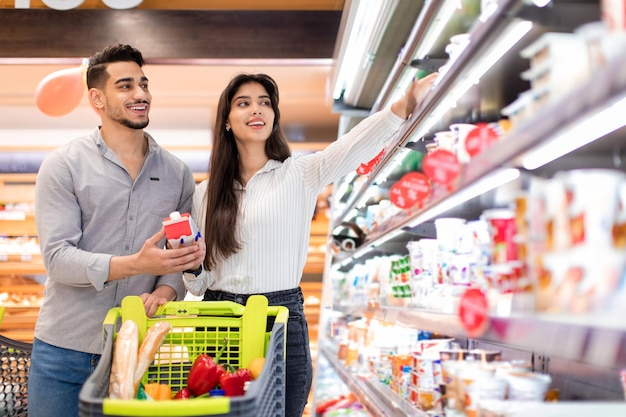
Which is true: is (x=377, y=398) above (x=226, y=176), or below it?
below

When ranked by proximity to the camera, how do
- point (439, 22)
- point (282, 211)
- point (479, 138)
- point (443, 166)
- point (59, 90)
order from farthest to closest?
point (59, 90) < point (282, 211) < point (439, 22) < point (443, 166) < point (479, 138)

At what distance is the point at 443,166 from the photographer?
1.96 metres

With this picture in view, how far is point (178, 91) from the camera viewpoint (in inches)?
256

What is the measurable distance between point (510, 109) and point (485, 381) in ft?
2.45

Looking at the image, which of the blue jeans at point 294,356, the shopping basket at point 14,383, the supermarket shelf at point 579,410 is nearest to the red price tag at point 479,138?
the blue jeans at point 294,356

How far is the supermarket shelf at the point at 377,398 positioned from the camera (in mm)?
2498

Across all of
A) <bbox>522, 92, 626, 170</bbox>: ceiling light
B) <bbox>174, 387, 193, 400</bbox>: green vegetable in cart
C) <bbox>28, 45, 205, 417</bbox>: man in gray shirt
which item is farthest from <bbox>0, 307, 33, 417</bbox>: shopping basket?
<bbox>522, 92, 626, 170</bbox>: ceiling light

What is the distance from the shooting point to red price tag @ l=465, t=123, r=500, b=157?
1.81m

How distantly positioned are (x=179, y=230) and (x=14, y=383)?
3.32 ft

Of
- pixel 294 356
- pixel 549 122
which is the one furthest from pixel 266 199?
pixel 549 122

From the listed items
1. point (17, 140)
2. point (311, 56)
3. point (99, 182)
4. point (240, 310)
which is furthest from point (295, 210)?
point (17, 140)

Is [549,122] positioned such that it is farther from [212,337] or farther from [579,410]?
[212,337]

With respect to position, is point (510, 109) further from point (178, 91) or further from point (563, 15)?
point (178, 91)

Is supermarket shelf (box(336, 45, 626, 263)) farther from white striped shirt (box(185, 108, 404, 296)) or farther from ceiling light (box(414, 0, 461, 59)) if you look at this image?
ceiling light (box(414, 0, 461, 59))
